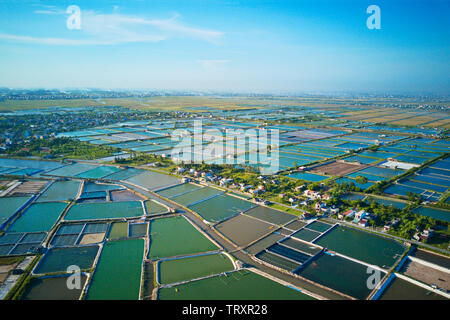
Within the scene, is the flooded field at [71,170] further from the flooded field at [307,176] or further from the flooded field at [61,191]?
the flooded field at [307,176]

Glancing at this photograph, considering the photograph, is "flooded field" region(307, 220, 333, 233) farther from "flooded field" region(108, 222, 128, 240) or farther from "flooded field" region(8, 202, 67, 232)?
"flooded field" region(8, 202, 67, 232)

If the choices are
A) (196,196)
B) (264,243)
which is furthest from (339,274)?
(196,196)

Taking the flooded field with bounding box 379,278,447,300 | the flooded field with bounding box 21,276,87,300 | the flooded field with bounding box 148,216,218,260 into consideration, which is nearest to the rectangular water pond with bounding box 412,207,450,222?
the flooded field with bounding box 379,278,447,300

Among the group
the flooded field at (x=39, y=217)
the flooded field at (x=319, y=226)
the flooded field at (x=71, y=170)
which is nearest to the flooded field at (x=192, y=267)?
the flooded field at (x=319, y=226)

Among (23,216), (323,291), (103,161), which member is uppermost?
(103,161)
